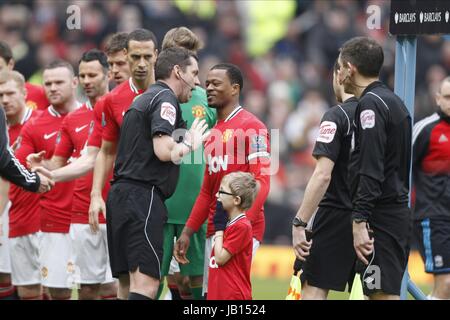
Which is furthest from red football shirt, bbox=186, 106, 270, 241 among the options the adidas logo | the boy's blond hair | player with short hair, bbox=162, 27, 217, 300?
the adidas logo

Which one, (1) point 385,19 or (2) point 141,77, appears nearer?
(2) point 141,77

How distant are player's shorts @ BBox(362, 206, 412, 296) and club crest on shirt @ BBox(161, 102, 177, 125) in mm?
1731

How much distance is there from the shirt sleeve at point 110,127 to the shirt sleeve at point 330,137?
2.03m

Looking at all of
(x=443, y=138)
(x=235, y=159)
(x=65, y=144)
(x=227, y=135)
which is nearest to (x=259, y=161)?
(x=235, y=159)

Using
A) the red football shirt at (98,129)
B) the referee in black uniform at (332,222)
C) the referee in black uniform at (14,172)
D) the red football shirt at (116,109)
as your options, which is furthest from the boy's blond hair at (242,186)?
the red football shirt at (98,129)

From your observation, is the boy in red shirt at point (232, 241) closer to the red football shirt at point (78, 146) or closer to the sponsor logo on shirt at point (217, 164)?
the sponsor logo on shirt at point (217, 164)

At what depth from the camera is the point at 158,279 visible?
905cm

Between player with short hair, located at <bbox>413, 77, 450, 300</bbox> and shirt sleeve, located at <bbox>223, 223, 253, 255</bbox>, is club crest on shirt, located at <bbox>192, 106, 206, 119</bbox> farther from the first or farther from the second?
player with short hair, located at <bbox>413, 77, 450, 300</bbox>

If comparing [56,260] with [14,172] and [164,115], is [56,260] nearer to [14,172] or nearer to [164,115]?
[14,172]

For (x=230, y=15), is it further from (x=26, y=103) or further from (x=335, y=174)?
(x=335, y=174)

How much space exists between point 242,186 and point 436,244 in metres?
3.33

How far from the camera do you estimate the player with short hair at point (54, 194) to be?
1138cm
